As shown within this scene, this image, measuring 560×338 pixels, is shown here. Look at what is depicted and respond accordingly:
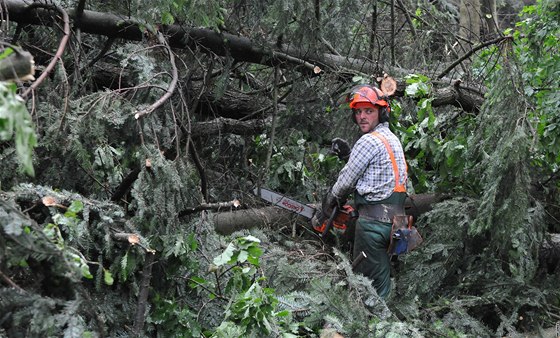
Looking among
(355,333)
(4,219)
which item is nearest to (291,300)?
(355,333)

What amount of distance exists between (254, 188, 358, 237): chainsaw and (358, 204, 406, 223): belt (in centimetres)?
21

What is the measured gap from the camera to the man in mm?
5406

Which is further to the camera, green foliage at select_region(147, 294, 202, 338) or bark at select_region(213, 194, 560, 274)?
bark at select_region(213, 194, 560, 274)

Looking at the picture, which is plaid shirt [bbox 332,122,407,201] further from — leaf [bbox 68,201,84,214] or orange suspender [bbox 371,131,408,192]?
leaf [bbox 68,201,84,214]

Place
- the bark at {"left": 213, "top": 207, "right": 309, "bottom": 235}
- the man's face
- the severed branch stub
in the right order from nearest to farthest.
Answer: the severed branch stub → the man's face → the bark at {"left": 213, "top": 207, "right": 309, "bottom": 235}

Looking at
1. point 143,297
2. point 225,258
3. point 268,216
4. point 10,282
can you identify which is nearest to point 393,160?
point 268,216

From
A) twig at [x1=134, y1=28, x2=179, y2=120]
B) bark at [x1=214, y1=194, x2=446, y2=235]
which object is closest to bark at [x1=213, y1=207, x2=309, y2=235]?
bark at [x1=214, y1=194, x2=446, y2=235]

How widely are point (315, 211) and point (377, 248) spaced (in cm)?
79

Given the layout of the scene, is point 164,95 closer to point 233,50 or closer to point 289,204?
point 233,50

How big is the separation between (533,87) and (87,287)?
461 cm

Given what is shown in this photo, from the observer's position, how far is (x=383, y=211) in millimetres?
5469

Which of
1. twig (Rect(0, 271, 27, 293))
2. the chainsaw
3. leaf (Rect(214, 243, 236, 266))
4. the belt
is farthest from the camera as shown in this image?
the chainsaw

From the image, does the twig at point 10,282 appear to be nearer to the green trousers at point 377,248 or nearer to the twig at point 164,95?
the twig at point 164,95

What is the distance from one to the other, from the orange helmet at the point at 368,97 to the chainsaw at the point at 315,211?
0.90 metres
